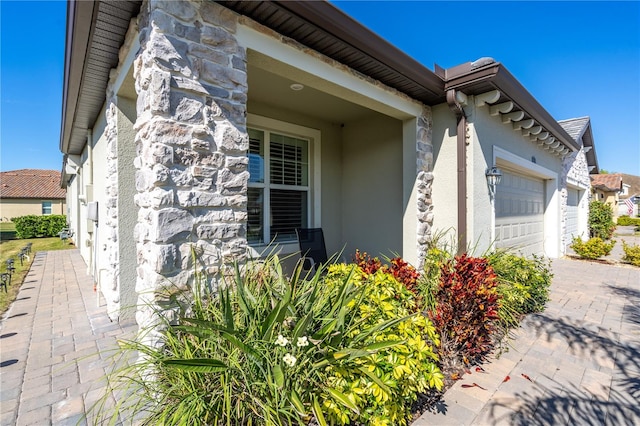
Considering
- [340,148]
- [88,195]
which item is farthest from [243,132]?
[88,195]

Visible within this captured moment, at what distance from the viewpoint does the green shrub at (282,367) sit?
1694 millimetres

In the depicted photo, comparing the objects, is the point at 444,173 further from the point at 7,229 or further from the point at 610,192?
the point at 610,192

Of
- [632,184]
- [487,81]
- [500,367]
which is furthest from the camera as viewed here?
[632,184]

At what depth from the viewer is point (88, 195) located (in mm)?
5711

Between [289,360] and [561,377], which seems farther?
[561,377]

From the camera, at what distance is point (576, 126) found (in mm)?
10391

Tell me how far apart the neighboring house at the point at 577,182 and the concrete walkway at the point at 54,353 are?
1133 cm

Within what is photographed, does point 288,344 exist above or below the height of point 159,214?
below

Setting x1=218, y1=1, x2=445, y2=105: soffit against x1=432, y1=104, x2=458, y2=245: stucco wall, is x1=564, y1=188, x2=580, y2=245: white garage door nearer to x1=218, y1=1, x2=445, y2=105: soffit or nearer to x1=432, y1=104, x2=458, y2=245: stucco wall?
x1=432, y1=104, x2=458, y2=245: stucco wall

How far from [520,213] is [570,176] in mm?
4959

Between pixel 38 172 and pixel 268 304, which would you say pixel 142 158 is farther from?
pixel 38 172

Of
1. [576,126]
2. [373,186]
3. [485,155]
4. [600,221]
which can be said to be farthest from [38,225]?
[600,221]

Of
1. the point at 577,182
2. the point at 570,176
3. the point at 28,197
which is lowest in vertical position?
the point at 577,182

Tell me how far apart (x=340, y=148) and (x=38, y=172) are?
3444 cm
